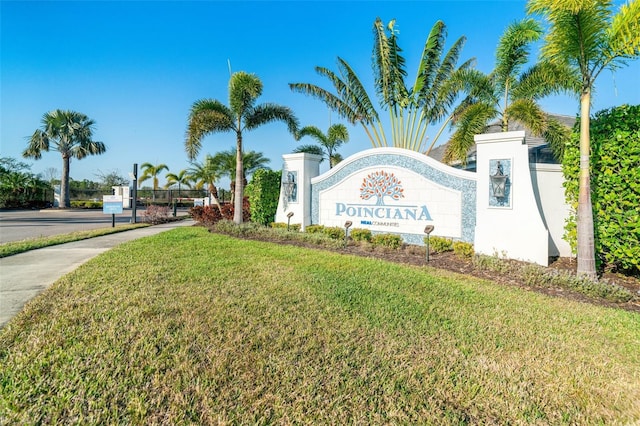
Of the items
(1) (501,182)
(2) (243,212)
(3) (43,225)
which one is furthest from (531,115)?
(3) (43,225)

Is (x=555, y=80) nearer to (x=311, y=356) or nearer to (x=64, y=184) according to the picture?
(x=311, y=356)

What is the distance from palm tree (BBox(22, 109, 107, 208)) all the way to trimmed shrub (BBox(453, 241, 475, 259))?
32310 mm

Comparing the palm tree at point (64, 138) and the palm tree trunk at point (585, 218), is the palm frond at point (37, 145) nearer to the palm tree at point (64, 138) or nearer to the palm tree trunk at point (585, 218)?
the palm tree at point (64, 138)

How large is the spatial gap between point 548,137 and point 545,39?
14.4ft

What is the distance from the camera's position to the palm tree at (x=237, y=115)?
1112cm

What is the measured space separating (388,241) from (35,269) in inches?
304

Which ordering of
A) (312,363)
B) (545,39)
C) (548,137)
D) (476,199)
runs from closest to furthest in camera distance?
(312,363), (545,39), (476,199), (548,137)

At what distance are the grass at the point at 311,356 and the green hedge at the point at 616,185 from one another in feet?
6.93

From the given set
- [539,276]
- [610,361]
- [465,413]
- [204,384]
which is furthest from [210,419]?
[539,276]

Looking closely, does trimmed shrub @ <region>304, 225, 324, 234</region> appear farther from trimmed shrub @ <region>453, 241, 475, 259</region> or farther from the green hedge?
the green hedge

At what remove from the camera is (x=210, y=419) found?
2064 millimetres

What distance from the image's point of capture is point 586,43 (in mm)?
5242

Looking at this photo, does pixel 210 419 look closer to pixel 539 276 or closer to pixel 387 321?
pixel 387 321

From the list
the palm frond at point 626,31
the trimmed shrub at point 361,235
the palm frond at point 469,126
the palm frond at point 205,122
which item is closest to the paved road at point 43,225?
the palm frond at point 205,122
